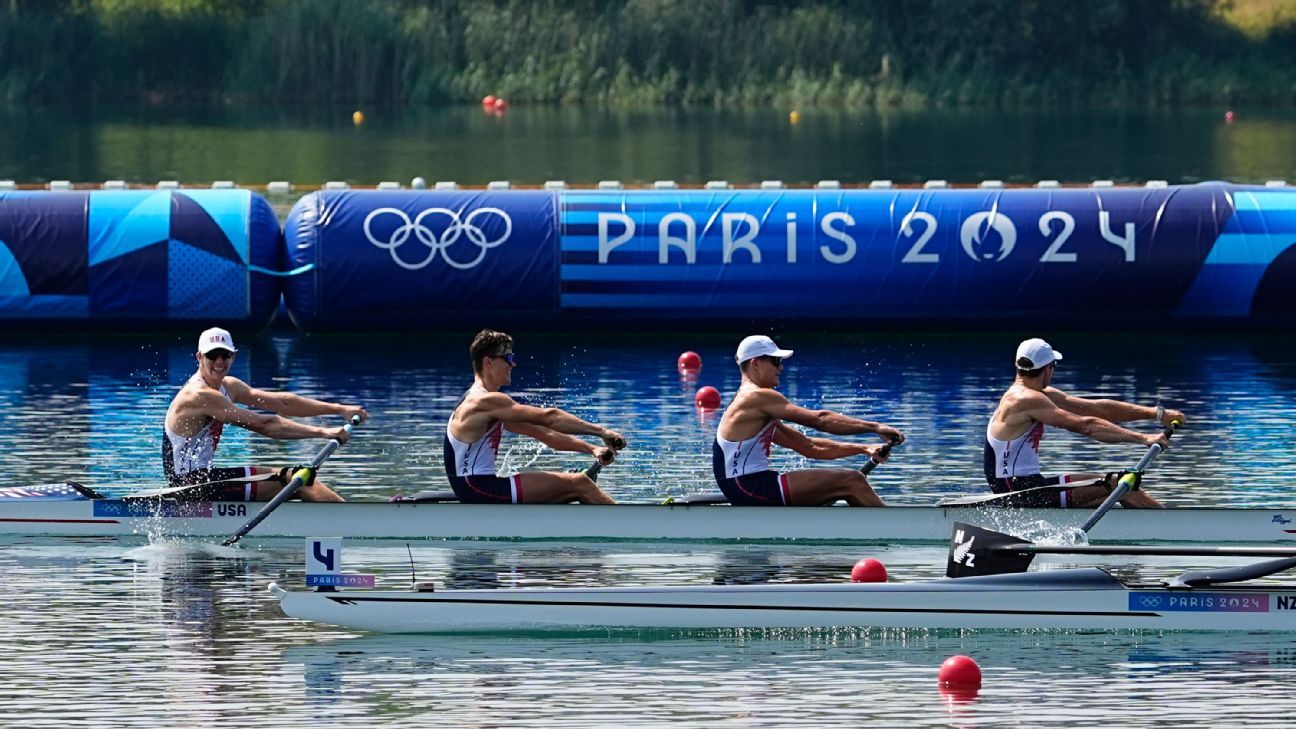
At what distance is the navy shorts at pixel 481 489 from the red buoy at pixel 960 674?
5089 millimetres

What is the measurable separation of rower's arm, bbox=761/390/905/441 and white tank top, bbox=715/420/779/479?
199 mm

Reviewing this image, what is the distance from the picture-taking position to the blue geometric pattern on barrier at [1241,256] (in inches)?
1183

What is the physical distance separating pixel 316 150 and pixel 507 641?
49773 mm

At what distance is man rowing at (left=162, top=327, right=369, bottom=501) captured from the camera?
60.8ft

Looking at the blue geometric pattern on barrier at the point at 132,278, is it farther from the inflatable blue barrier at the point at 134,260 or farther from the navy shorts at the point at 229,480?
the navy shorts at the point at 229,480

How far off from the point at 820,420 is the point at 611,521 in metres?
1.73

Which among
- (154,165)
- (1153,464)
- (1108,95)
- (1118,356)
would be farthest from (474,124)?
(1153,464)

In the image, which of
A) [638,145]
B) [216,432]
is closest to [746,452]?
[216,432]

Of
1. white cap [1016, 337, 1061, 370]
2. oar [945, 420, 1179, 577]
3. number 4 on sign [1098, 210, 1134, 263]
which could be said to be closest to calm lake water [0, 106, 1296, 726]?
oar [945, 420, 1179, 577]

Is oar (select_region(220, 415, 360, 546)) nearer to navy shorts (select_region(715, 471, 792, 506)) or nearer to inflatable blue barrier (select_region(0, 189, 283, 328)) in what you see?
navy shorts (select_region(715, 471, 792, 506))

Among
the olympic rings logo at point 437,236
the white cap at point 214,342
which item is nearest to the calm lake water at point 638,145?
the olympic rings logo at point 437,236

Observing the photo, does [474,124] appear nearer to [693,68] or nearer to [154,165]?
[693,68]

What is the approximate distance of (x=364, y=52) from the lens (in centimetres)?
7950

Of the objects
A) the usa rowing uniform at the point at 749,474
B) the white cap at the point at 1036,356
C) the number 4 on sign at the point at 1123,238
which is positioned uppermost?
the white cap at the point at 1036,356
